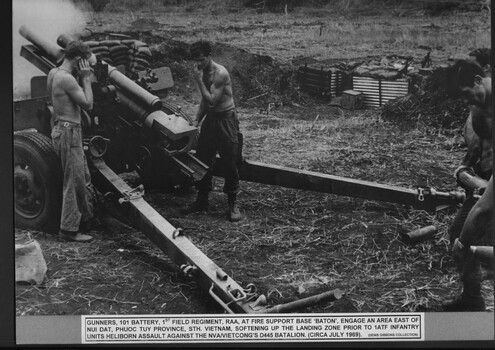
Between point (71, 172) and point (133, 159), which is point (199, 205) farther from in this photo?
point (71, 172)

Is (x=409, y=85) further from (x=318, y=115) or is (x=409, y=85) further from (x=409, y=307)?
(x=409, y=307)

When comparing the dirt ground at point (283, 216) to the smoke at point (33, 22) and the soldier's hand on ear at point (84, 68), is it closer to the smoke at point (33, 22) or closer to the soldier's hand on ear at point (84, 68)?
the smoke at point (33, 22)

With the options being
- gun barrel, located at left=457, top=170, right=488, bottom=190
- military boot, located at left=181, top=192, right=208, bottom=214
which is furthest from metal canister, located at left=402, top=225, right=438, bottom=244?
military boot, located at left=181, top=192, right=208, bottom=214

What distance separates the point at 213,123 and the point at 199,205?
63cm

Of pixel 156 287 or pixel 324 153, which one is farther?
pixel 324 153

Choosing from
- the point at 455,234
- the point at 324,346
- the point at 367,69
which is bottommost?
the point at 324,346

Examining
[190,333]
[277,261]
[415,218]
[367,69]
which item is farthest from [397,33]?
[190,333]

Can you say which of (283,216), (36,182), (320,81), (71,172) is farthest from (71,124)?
(320,81)

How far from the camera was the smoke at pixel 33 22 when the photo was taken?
4.90 m

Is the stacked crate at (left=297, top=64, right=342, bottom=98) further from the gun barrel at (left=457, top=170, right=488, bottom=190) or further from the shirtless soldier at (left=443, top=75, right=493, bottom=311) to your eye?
the gun barrel at (left=457, top=170, right=488, bottom=190)

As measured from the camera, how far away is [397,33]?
16.8ft

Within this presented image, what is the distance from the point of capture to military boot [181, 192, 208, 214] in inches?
199

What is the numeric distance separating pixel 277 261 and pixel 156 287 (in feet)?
2.96

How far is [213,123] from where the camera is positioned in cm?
505
